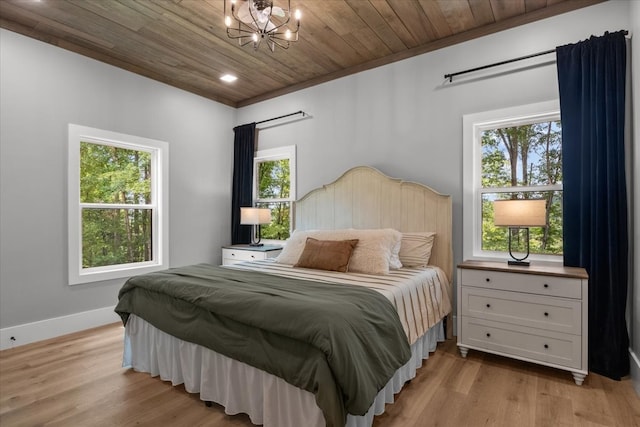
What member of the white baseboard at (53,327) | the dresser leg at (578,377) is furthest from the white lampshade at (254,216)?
the dresser leg at (578,377)

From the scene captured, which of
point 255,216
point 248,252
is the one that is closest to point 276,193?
point 255,216

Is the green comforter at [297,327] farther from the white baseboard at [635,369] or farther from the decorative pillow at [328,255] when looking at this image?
the white baseboard at [635,369]

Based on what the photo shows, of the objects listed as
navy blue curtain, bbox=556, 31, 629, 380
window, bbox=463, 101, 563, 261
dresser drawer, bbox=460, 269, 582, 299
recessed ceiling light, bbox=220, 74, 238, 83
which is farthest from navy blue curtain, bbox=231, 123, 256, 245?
navy blue curtain, bbox=556, 31, 629, 380

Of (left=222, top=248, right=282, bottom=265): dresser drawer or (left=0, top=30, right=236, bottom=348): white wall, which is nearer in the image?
(left=0, top=30, right=236, bottom=348): white wall

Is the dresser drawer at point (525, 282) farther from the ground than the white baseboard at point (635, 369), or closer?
farther from the ground

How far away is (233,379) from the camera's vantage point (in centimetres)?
188

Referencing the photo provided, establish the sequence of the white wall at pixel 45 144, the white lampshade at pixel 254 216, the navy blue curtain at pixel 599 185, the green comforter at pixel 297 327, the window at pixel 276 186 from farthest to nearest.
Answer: the window at pixel 276 186 < the white lampshade at pixel 254 216 < the white wall at pixel 45 144 < the navy blue curtain at pixel 599 185 < the green comforter at pixel 297 327

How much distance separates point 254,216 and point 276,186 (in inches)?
24.9

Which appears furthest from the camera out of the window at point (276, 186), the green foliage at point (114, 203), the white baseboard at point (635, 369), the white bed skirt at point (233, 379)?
the window at point (276, 186)

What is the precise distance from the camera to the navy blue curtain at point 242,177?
4746mm

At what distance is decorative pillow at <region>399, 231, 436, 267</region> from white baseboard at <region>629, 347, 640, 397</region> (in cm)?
149

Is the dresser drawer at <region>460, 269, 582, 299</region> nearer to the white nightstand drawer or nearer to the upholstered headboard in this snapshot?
the upholstered headboard

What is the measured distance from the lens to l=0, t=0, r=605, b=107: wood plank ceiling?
8.90 ft

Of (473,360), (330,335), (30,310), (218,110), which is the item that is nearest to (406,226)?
(473,360)
